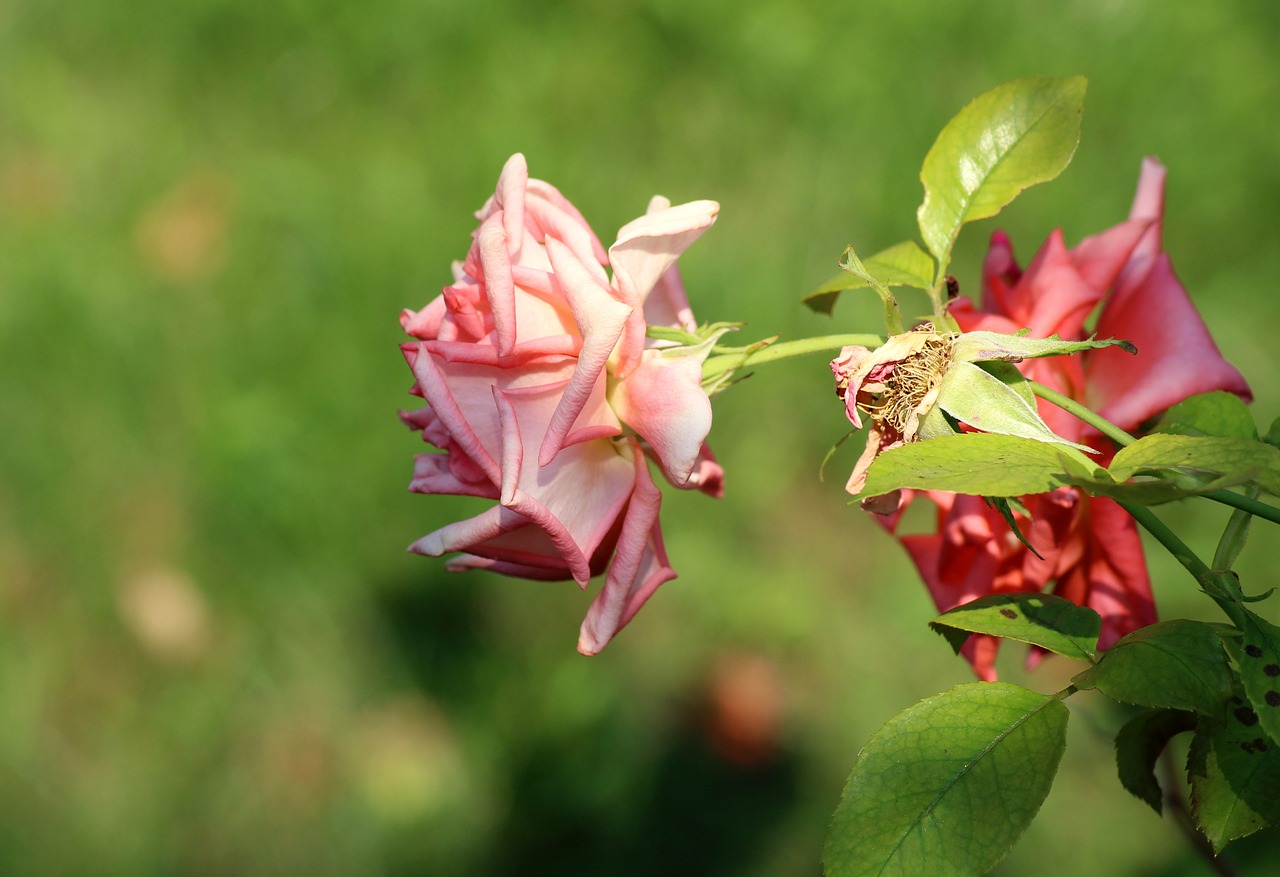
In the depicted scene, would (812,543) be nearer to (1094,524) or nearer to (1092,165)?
(1092,165)

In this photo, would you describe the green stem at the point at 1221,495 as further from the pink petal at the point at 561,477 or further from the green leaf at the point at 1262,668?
the pink petal at the point at 561,477

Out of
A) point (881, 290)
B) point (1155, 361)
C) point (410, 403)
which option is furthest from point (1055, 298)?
point (410, 403)

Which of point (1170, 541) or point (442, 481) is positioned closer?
point (1170, 541)

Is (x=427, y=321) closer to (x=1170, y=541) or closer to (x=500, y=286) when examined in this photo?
(x=500, y=286)

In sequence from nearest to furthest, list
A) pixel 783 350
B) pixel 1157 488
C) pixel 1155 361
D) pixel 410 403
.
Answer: pixel 1157 488
pixel 783 350
pixel 1155 361
pixel 410 403

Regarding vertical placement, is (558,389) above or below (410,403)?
above

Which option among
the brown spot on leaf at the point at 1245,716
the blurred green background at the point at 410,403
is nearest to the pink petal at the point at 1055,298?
the brown spot on leaf at the point at 1245,716
